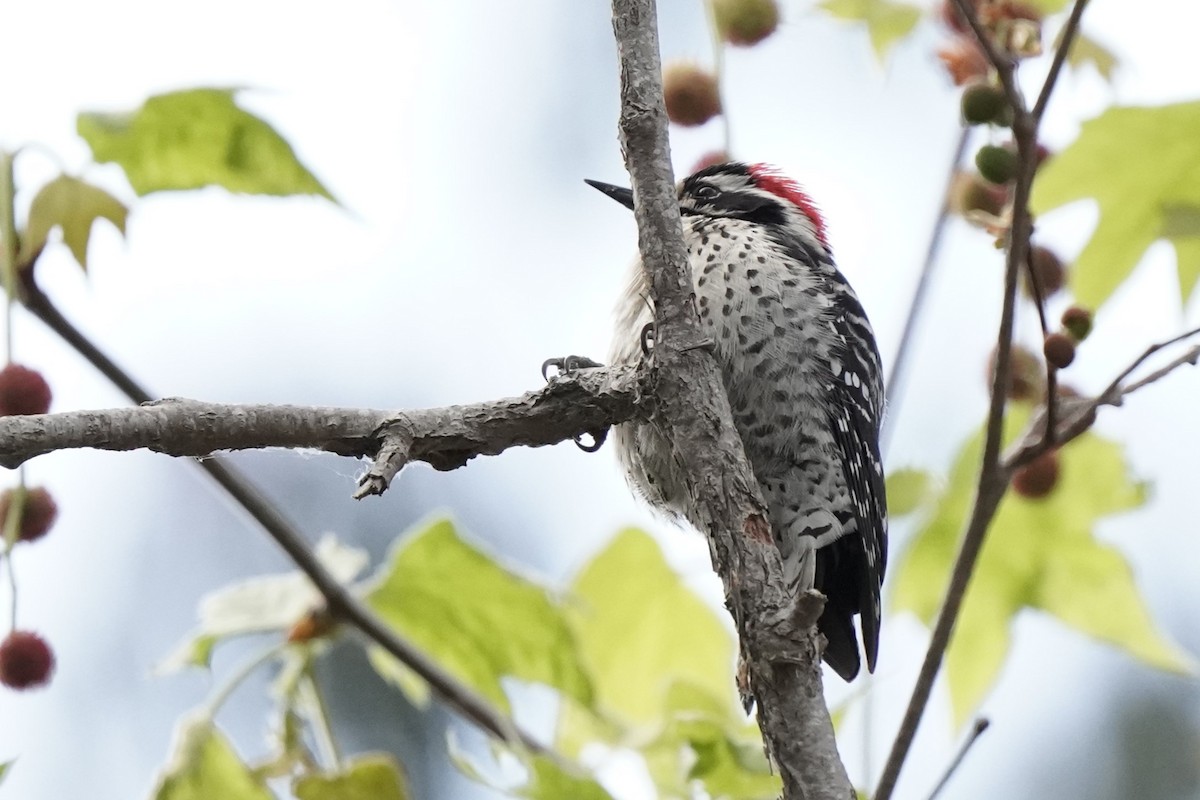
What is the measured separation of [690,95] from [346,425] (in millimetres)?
1251

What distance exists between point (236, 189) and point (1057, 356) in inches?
51.6

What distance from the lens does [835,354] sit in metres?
3.00

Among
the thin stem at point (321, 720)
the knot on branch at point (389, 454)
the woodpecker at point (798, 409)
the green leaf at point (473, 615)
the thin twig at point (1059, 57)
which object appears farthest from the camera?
the woodpecker at point (798, 409)

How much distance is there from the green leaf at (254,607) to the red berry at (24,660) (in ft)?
0.63

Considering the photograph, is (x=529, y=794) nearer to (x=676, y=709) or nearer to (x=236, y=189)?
(x=676, y=709)

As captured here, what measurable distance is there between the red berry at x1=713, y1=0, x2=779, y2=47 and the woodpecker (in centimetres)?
48

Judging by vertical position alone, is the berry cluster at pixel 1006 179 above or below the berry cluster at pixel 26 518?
above

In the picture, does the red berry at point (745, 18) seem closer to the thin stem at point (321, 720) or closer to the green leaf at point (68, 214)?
the green leaf at point (68, 214)

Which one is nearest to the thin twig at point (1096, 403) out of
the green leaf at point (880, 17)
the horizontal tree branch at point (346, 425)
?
the horizontal tree branch at point (346, 425)

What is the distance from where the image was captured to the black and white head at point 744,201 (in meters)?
3.48

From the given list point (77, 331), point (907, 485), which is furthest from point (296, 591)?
point (907, 485)

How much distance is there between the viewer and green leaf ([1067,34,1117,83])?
8.64 ft

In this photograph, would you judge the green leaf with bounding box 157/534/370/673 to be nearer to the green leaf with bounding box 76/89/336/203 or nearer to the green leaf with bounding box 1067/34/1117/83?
the green leaf with bounding box 76/89/336/203

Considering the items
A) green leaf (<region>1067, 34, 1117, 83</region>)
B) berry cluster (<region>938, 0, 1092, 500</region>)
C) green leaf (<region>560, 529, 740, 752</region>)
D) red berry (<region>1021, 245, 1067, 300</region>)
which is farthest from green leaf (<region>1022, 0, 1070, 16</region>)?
green leaf (<region>560, 529, 740, 752</region>)
